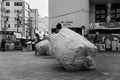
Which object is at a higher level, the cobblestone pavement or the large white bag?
the large white bag

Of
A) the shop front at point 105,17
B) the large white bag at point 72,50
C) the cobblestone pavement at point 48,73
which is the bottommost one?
the cobblestone pavement at point 48,73

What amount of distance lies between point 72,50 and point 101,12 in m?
31.6

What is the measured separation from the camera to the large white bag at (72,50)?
343 inches

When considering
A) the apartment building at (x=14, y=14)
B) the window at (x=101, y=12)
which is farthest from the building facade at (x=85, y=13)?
the apartment building at (x=14, y=14)

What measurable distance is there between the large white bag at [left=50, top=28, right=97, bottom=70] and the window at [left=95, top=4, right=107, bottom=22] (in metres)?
30.4

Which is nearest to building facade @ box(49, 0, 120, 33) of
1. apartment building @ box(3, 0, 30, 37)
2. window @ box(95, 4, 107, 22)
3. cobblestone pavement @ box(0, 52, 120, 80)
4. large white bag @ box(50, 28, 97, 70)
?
window @ box(95, 4, 107, 22)

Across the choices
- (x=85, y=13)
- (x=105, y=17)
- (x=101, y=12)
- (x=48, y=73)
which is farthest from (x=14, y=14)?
(x=48, y=73)

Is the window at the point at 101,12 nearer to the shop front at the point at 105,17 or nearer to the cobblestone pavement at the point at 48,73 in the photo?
the shop front at the point at 105,17

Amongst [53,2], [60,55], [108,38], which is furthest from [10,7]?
[60,55]

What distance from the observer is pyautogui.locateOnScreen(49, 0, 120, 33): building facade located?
1385 inches

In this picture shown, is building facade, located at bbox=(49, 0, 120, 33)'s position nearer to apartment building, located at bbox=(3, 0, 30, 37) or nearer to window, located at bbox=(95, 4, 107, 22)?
window, located at bbox=(95, 4, 107, 22)

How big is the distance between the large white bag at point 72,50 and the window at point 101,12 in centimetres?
3039

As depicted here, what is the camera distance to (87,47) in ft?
29.0

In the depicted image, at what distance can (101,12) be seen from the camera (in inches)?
1550
